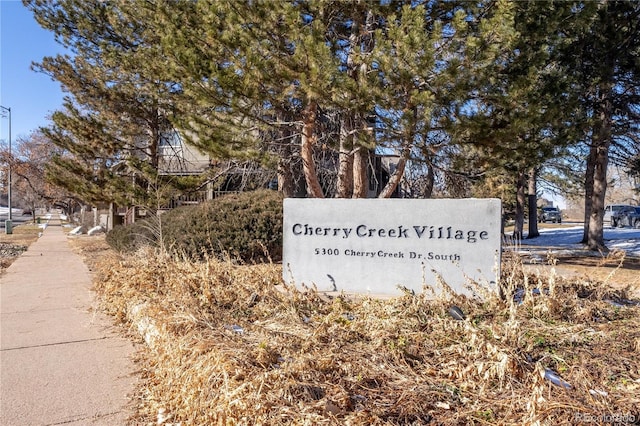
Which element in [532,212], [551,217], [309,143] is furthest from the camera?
[551,217]

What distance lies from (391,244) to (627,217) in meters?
32.3

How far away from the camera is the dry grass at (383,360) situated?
9.43ft

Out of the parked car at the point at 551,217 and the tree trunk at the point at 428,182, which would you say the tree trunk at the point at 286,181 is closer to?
the tree trunk at the point at 428,182

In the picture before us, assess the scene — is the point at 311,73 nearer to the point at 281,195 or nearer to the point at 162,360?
the point at 281,195

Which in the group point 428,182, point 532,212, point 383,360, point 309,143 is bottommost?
point 383,360

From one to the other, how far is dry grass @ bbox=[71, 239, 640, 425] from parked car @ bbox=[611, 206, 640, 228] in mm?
30606

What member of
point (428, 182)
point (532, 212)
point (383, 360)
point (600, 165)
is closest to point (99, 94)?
point (428, 182)

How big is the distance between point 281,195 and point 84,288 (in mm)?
4955

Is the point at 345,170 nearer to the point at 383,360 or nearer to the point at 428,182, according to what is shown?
the point at 428,182

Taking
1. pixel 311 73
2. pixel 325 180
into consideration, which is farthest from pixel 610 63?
pixel 311 73

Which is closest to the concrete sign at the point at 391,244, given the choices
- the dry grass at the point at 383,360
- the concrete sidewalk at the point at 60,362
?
the dry grass at the point at 383,360

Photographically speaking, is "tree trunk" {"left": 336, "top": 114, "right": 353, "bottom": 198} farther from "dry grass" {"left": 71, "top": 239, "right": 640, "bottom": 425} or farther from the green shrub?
"dry grass" {"left": 71, "top": 239, "right": 640, "bottom": 425}

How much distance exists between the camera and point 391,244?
19.8 feet

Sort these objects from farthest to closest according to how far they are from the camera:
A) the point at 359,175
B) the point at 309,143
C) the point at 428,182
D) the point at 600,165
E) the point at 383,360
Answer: the point at 600,165, the point at 428,182, the point at 359,175, the point at 309,143, the point at 383,360
